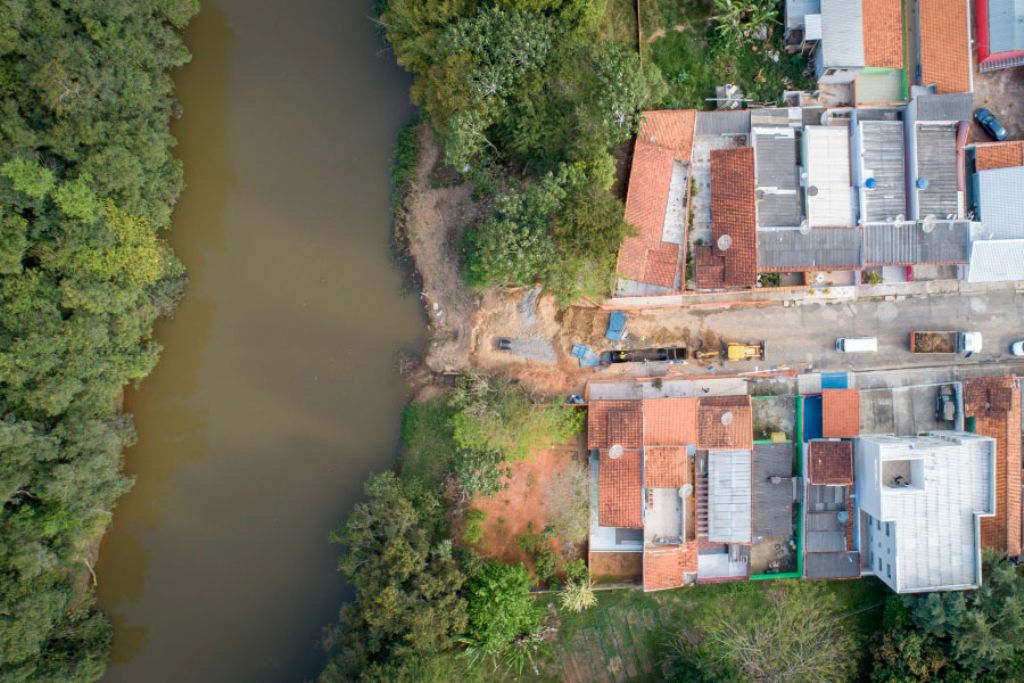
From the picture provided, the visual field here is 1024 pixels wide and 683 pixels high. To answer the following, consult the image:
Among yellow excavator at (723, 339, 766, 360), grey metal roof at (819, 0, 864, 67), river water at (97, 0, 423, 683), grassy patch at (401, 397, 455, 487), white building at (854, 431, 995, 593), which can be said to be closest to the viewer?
white building at (854, 431, 995, 593)

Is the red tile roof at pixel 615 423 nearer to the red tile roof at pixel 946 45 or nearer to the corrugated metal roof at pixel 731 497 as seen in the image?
the corrugated metal roof at pixel 731 497

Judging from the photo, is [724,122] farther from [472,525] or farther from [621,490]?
[472,525]

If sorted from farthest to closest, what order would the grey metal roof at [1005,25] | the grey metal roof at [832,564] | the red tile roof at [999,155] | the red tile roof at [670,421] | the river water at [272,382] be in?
1. the river water at [272,382]
2. the grey metal roof at [832,564]
3. the red tile roof at [670,421]
4. the red tile roof at [999,155]
5. the grey metal roof at [1005,25]

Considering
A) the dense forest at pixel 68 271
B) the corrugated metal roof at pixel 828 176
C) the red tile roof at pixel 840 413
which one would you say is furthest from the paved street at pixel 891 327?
the dense forest at pixel 68 271

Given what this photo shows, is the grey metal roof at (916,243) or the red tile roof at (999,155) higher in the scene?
the red tile roof at (999,155)

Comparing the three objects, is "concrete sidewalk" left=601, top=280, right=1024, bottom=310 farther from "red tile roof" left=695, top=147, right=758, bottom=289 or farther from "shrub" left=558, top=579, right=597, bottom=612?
"shrub" left=558, top=579, right=597, bottom=612

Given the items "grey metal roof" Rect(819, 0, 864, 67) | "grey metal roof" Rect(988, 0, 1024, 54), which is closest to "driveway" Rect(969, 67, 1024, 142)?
"grey metal roof" Rect(988, 0, 1024, 54)

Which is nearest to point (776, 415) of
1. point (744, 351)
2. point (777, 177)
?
point (744, 351)
